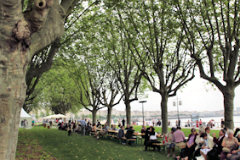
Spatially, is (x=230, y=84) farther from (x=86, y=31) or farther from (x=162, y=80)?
(x=86, y=31)

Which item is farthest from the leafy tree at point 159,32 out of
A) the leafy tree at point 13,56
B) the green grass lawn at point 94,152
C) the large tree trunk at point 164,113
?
the leafy tree at point 13,56

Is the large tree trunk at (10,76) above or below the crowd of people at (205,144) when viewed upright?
above

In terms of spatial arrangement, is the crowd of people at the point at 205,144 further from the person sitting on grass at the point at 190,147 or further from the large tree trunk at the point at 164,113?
the large tree trunk at the point at 164,113

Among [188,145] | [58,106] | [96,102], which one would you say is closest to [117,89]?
[96,102]

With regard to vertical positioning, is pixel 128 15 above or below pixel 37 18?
above

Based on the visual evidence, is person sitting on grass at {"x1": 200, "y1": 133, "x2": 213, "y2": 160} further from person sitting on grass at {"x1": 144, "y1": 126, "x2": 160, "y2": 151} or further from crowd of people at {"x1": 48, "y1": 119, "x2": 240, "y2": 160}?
person sitting on grass at {"x1": 144, "y1": 126, "x2": 160, "y2": 151}

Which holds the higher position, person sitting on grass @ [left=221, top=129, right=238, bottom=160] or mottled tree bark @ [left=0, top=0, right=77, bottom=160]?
mottled tree bark @ [left=0, top=0, right=77, bottom=160]

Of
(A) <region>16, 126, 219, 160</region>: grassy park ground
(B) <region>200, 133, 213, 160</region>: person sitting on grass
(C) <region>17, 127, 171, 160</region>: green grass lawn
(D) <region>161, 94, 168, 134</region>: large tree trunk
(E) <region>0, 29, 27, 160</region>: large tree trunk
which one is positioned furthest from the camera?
(D) <region>161, 94, 168, 134</region>: large tree trunk

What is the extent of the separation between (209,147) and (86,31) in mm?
10199

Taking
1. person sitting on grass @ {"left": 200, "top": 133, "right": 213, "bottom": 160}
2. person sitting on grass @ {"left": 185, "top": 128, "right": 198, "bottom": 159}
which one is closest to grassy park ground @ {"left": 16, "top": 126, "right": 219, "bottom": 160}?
person sitting on grass @ {"left": 185, "top": 128, "right": 198, "bottom": 159}

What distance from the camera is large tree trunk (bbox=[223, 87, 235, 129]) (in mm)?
11805

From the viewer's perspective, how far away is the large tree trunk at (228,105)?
38.7 feet

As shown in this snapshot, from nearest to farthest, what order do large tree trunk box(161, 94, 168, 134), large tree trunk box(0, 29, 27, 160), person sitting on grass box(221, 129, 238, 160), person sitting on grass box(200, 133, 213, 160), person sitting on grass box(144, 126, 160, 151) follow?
large tree trunk box(0, 29, 27, 160), person sitting on grass box(221, 129, 238, 160), person sitting on grass box(200, 133, 213, 160), person sitting on grass box(144, 126, 160, 151), large tree trunk box(161, 94, 168, 134)

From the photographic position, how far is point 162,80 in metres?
16.7
